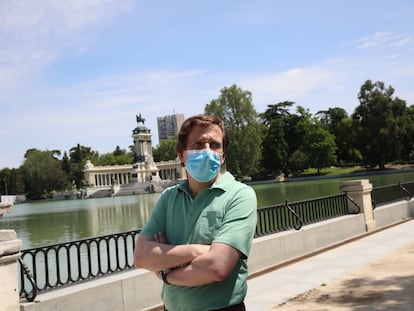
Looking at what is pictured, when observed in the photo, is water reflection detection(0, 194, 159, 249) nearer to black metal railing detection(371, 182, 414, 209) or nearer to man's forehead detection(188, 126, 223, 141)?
black metal railing detection(371, 182, 414, 209)

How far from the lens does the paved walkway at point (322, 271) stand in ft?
20.3

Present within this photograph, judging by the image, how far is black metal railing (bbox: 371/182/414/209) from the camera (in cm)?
1373

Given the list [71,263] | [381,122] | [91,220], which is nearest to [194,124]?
[71,263]

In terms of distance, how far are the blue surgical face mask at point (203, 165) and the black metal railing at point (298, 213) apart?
6.35m

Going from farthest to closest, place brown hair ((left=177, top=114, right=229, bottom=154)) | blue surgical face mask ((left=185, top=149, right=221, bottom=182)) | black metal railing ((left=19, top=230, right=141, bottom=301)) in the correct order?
Answer: black metal railing ((left=19, top=230, right=141, bottom=301)), brown hair ((left=177, top=114, right=229, bottom=154)), blue surgical face mask ((left=185, top=149, right=221, bottom=182))

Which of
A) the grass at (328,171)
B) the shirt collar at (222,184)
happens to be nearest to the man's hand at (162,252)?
the shirt collar at (222,184)

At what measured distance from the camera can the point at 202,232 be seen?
2432 millimetres

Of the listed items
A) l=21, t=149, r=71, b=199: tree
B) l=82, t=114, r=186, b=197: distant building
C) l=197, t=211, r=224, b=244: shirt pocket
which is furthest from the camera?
l=21, t=149, r=71, b=199: tree

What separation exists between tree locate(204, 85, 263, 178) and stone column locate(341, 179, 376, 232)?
56.2 m

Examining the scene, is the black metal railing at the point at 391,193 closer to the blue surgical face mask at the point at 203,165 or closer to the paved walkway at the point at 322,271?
the paved walkway at the point at 322,271

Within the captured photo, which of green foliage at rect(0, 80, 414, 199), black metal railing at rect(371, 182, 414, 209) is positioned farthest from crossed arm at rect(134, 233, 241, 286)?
green foliage at rect(0, 80, 414, 199)

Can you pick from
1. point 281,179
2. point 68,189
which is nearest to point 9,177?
point 68,189

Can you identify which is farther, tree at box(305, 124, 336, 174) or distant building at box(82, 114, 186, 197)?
distant building at box(82, 114, 186, 197)

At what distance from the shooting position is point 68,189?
117 meters
